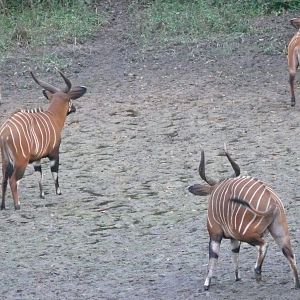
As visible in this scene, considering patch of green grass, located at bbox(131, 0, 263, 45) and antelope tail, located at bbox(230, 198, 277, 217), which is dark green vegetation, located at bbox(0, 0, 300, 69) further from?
antelope tail, located at bbox(230, 198, 277, 217)

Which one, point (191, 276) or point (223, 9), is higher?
point (191, 276)

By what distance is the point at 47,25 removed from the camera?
53.3 ft

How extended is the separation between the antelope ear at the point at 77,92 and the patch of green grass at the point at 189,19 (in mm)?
5399

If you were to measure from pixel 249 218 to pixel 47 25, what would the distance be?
10351 mm

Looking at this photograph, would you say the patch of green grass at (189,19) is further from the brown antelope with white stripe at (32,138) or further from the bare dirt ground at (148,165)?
the brown antelope with white stripe at (32,138)

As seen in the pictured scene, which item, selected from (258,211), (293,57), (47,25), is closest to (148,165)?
(293,57)

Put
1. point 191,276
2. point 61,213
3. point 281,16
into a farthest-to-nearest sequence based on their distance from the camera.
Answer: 1. point 281,16
2. point 61,213
3. point 191,276

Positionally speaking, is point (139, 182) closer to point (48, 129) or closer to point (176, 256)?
point (48, 129)

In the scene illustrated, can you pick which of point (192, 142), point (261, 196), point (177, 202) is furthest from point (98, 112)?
point (261, 196)

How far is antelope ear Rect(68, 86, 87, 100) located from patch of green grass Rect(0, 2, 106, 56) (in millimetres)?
5284

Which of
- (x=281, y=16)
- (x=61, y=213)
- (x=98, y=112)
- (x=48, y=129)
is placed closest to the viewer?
(x=61, y=213)

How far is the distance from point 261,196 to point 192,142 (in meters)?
4.58

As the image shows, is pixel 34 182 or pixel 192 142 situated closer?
pixel 34 182

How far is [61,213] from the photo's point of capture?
28.9 ft
